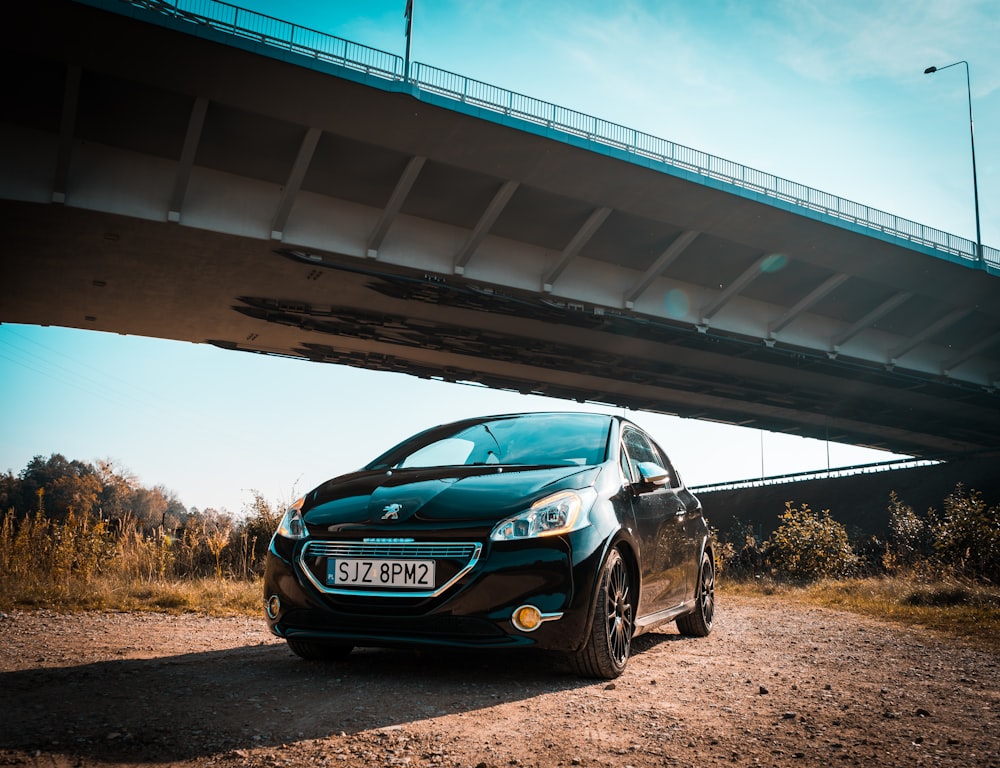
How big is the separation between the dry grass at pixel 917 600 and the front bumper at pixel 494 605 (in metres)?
3.74

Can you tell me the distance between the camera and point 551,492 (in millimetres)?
4383

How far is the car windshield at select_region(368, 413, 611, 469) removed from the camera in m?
5.20

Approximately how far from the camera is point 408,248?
27641mm

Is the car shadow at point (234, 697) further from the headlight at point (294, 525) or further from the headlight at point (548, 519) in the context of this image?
the headlight at point (294, 525)

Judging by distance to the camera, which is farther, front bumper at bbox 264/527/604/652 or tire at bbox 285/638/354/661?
tire at bbox 285/638/354/661

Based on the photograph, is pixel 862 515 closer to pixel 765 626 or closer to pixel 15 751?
pixel 765 626

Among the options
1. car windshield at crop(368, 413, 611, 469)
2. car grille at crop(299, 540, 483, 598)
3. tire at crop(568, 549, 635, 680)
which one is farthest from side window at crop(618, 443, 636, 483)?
car grille at crop(299, 540, 483, 598)

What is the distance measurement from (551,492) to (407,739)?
1.58 m

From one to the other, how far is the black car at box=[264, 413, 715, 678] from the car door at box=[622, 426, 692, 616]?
3 cm

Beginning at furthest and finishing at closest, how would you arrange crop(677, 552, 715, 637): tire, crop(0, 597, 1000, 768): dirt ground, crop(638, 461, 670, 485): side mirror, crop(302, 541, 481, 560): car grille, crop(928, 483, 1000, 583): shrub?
crop(928, 483, 1000, 583): shrub → crop(677, 552, 715, 637): tire → crop(638, 461, 670, 485): side mirror → crop(302, 541, 481, 560): car grille → crop(0, 597, 1000, 768): dirt ground

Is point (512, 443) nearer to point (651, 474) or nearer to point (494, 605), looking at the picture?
point (651, 474)

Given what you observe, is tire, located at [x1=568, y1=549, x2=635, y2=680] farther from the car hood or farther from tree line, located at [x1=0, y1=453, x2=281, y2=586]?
tree line, located at [x1=0, y1=453, x2=281, y2=586]

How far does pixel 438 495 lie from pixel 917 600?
729 centimetres

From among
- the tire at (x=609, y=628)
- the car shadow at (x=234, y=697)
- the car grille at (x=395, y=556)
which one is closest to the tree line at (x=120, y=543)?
the car shadow at (x=234, y=697)
